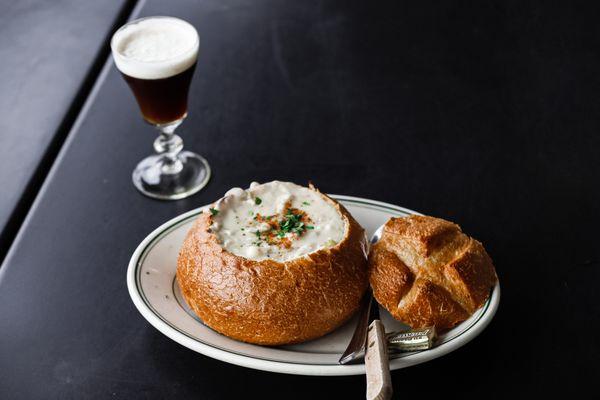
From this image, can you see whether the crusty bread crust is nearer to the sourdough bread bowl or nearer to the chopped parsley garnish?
the sourdough bread bowl

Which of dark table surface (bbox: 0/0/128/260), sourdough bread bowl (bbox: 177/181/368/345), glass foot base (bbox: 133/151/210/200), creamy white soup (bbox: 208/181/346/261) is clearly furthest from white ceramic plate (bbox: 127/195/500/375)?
dark table surface (bbox: 0/0/128/260)

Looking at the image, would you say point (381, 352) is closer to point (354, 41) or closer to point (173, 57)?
point (173, 57)

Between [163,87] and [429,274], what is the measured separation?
0.79 m

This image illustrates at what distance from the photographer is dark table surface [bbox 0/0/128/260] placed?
1730mm

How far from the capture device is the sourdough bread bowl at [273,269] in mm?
1263

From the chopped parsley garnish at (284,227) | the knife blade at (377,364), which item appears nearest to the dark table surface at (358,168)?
the knife blade at (377,364)

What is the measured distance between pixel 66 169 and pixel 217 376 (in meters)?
0.77

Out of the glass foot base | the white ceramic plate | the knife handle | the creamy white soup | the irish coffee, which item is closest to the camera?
the knife handle

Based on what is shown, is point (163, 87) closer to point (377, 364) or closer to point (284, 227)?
point (284, 227)

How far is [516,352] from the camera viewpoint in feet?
4.46

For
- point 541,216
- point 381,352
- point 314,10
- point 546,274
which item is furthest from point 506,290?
point 314,10

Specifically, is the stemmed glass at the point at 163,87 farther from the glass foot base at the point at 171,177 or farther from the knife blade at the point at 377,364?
the knife blade at the point at 377,364

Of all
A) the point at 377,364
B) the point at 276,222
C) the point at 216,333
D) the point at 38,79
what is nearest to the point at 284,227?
the point at 276,222

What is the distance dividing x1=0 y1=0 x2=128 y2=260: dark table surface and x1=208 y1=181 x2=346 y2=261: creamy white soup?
568 millimetres
